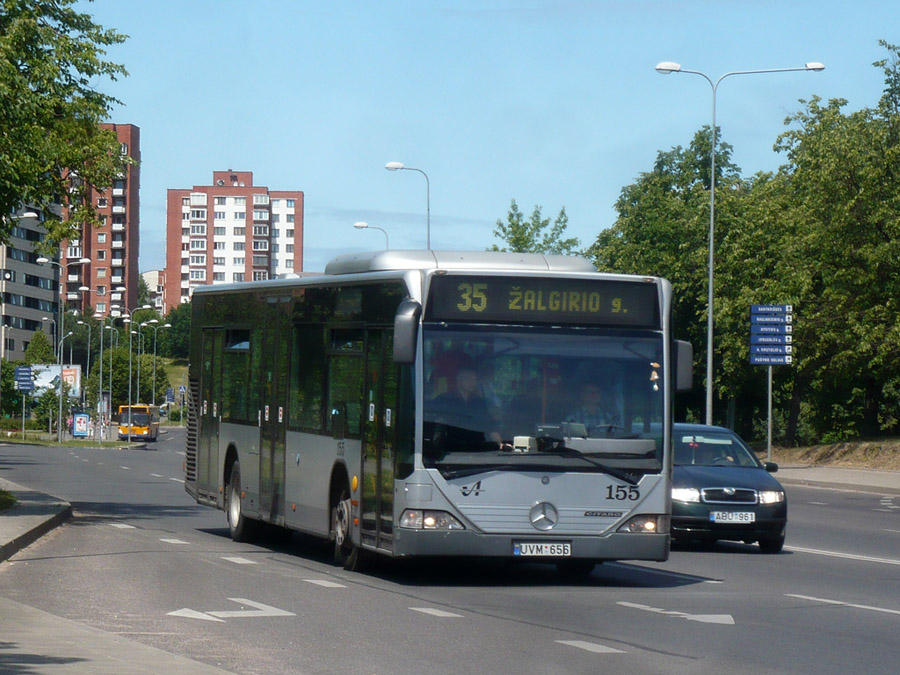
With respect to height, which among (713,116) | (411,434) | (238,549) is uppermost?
(713,116)

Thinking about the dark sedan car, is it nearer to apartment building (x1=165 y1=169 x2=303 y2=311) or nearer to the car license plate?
the car license plate

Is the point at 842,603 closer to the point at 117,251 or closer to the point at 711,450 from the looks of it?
the point at 711,450

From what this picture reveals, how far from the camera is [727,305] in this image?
188ft

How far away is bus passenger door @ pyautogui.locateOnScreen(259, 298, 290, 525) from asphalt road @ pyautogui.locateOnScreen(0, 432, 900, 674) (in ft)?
2.16

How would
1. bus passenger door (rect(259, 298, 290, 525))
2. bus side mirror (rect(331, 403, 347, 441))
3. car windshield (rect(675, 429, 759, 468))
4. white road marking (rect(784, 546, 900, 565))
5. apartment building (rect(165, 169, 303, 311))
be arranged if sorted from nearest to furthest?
bus side mirror (rect(331, 403, 347, 441)), bus passenger door (rect(259, 298, 290, 525)), white road marking (rect(784, 546, 900, 565)), car windshield (rect(675, 429, 759, 468)), apartment building (rect(165, 169, 303, 311))

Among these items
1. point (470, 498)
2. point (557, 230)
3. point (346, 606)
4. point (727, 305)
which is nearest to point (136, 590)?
point (346, 606)

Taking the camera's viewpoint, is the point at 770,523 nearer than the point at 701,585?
No

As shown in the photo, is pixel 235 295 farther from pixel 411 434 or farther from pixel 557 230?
pixel 557 230

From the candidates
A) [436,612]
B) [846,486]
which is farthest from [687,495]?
[846,486]

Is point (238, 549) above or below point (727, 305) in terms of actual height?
below

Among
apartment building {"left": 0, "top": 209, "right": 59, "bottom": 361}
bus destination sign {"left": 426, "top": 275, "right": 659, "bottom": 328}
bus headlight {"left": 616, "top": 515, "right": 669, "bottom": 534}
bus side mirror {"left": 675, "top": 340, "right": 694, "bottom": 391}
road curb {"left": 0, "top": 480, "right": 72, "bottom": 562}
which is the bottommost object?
road curb {"left": 0, "top": 480, "right": 72, "bottom": 562}

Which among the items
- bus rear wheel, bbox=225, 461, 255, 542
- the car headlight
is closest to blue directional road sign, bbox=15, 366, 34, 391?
bus rear wheel, bbox=225, 461, 255, 542

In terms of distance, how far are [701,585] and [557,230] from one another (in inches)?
2408

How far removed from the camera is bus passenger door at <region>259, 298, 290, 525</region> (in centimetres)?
1684
